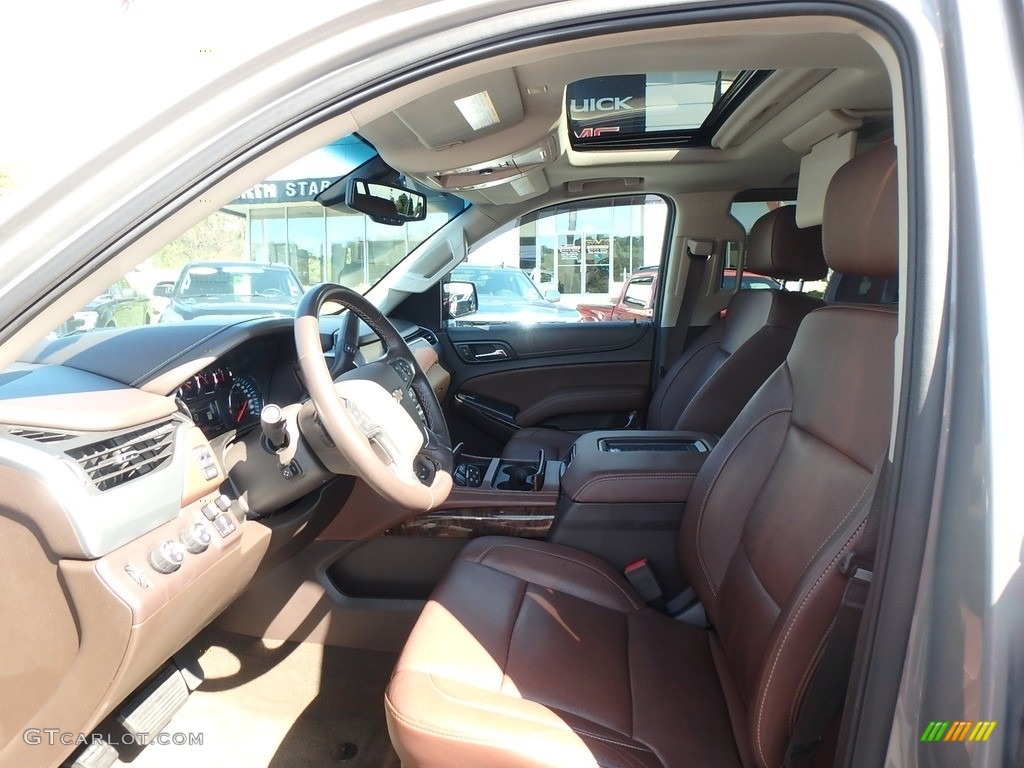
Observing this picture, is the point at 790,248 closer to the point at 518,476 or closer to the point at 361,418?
the point at 518,476

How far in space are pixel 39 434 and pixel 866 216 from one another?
1.34m

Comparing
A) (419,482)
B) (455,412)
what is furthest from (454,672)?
(455,412)

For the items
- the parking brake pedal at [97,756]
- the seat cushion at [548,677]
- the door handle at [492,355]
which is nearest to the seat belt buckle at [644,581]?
the seat cushion at [548,677]

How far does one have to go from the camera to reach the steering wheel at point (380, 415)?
1240 millimetres

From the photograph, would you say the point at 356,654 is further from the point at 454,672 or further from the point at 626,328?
the point at 626,328

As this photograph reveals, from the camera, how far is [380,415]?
146 centimetres

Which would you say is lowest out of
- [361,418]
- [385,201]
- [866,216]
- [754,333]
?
[361,418]

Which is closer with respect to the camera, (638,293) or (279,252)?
(279,252)

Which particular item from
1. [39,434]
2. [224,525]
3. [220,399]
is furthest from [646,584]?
[39,434]

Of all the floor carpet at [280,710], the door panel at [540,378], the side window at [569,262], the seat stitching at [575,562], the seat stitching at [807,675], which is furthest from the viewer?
the door panel at [540,378]

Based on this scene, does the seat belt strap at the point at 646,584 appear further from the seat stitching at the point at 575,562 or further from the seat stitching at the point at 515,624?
the seat stitching at the point at 515,624

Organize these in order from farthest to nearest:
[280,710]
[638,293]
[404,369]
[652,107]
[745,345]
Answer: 1. [638,293]
2. [745,345]
3. [652,107]
4. [280,710]
5. [404,369]

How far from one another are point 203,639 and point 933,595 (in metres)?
1.98

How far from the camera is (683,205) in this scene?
125 inches
